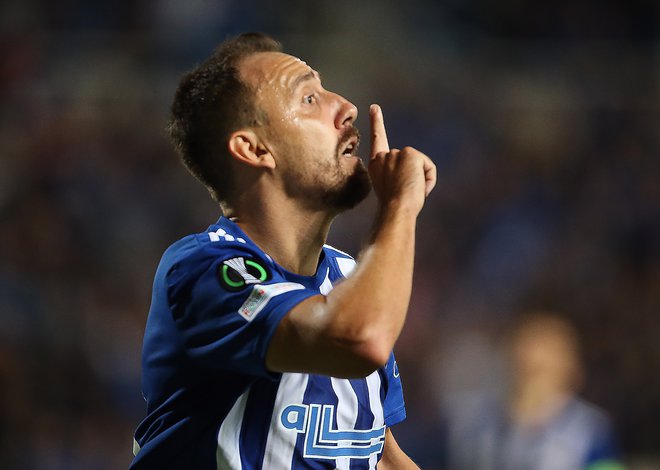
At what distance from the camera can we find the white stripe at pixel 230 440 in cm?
234

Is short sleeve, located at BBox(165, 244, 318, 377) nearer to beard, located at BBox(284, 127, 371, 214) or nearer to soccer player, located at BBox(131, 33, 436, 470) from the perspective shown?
soccer player, located at BBox(131, 33, 436, 470)

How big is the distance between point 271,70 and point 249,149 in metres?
0.24

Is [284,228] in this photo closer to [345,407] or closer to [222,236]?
[222,236]

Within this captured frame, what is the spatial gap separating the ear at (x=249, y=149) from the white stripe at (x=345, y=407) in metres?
Answer: 0.62

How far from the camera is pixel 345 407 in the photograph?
2.50 meters

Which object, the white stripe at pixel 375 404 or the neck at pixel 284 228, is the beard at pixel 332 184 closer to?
the neck at pixel 284 228

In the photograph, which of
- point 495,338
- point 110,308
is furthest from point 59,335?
point 495,338

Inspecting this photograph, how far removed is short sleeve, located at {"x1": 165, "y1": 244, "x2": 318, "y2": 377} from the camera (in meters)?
2.16

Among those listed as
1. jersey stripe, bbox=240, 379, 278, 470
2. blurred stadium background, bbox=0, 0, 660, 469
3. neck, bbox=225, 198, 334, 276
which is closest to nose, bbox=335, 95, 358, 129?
neck, bbox=225, 198, 334, 276

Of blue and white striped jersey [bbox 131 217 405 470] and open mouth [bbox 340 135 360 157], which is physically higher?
open mouth [bbox 340 135 360 157]

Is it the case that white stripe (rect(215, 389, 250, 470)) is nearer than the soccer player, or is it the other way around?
the soccer player

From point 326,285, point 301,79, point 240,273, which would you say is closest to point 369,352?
point 240,273

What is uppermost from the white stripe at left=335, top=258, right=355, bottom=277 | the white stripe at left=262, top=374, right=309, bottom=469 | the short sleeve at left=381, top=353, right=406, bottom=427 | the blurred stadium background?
the white stripe at left=335, top=258, right=355, bottom=277

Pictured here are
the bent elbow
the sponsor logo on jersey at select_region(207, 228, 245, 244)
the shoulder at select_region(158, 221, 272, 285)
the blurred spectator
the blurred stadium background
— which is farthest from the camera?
the blurred stadium background
